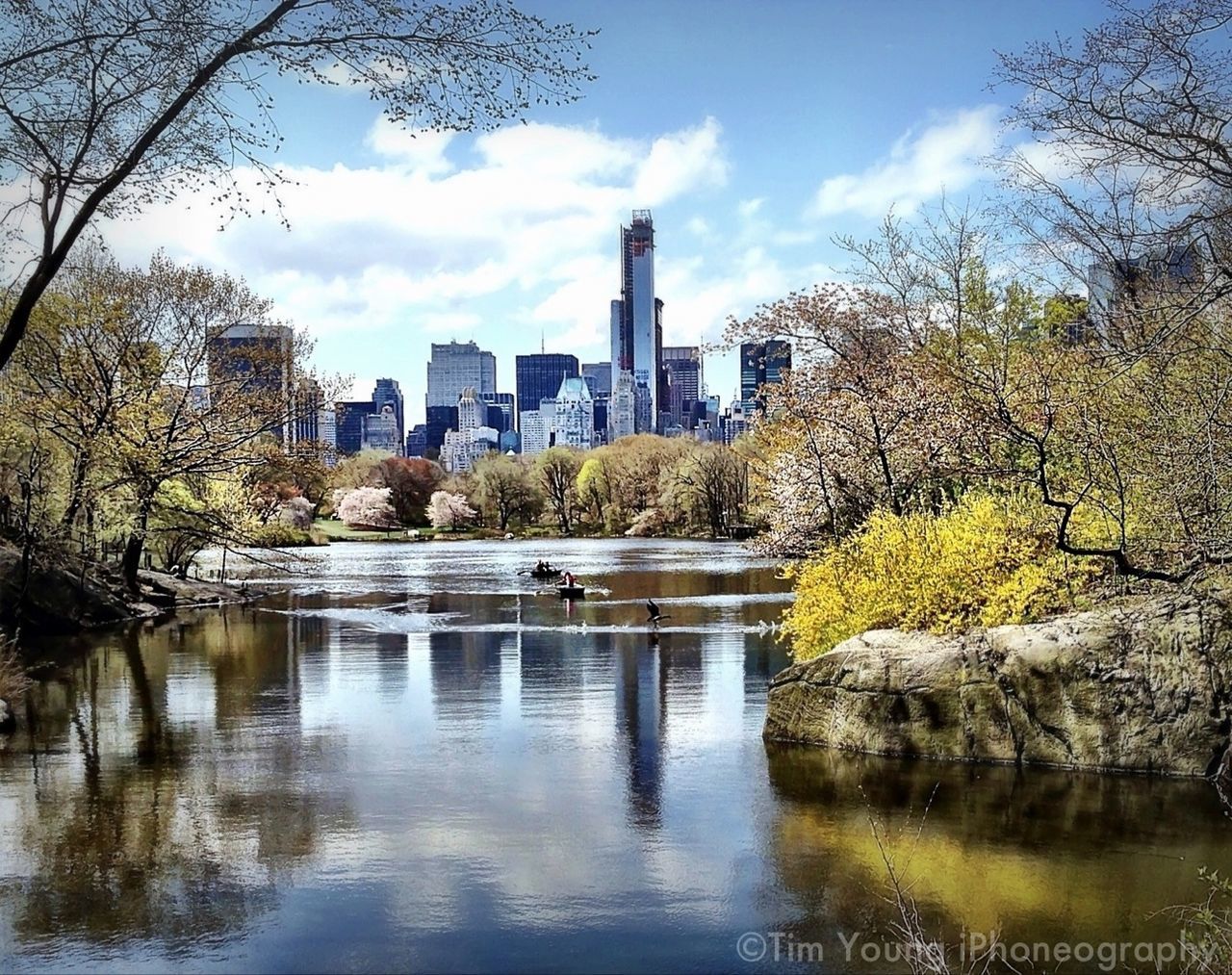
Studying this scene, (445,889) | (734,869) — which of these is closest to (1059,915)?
(734,869)

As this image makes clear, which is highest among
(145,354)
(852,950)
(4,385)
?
(145,354)

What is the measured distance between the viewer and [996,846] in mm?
9148

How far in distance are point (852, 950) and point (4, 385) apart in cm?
1790

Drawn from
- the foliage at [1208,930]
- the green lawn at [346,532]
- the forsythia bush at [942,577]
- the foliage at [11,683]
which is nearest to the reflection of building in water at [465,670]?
the forsythia bush at [942,577]

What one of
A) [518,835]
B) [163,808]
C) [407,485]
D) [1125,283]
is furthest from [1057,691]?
[407,485]

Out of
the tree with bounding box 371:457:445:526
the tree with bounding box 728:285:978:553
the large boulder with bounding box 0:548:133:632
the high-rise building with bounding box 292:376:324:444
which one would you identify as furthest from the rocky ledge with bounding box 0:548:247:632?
the tree with bounding box 371:457:445:526

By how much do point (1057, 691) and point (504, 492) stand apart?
270 ft

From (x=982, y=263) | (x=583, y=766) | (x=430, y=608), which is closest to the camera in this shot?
(x=583, y=766)

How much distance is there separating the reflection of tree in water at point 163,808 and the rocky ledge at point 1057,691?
577 centimetres

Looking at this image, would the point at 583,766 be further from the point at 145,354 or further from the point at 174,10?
the point at 145,354

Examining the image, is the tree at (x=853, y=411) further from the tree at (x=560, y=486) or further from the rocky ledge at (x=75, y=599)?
the tree at (x=560, y=486)

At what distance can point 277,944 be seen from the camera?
7.32 m

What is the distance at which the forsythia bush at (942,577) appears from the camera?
12.2m

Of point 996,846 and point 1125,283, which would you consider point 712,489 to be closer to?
point 1125,283
